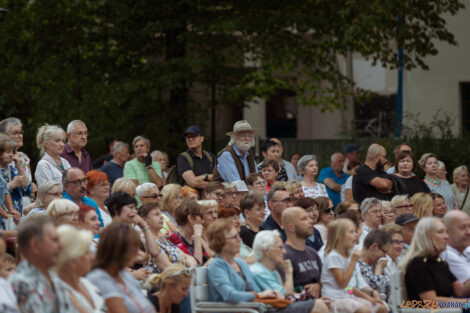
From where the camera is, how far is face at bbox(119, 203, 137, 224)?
7.58 m

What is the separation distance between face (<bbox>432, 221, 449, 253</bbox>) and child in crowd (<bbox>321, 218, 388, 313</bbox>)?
778mm

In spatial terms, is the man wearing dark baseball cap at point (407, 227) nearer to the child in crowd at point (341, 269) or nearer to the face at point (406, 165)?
the child in crowd at point (341, 269)

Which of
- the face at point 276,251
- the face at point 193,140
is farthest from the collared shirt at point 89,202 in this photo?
the face at point 193,140

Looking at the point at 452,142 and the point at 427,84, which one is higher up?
the point at 427,84

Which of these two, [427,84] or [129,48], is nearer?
[129,48]

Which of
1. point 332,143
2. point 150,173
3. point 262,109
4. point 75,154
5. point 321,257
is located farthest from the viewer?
point 262,109

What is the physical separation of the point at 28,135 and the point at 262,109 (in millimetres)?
11336

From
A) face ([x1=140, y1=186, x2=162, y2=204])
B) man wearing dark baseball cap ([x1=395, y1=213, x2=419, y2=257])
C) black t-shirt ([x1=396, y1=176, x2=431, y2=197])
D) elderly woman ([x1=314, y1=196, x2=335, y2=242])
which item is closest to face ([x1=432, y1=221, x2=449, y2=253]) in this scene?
man wearing dark baseball cap ([x1=395, y1=213, x2=419, y2=257])

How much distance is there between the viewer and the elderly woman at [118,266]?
5.76 m

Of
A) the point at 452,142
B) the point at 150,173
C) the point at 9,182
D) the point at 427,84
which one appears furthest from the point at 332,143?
the point at 9,182

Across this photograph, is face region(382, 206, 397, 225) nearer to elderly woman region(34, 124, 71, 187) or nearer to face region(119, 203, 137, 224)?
face region(119, 203, 137, 224)

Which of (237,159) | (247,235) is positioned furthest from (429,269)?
(237,159)

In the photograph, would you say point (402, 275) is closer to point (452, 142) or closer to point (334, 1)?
point (452, 142)

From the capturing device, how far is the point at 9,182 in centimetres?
889
